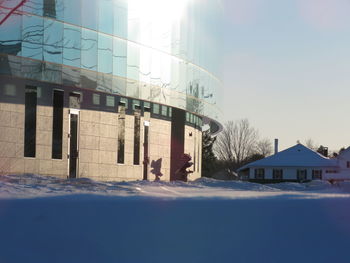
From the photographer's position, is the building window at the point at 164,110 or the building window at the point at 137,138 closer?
the building window at the point at 137,138

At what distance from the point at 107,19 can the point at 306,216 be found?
2336 centimetres

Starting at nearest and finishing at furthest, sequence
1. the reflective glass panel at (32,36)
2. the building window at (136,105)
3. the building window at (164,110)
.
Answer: the reflective glass panel at (32,36)
the building window at (136,105)
the building window at (164,110)

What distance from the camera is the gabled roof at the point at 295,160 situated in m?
70.9

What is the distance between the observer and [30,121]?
2575 cm

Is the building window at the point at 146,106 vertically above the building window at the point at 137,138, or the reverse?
the building window at the point at 146,106

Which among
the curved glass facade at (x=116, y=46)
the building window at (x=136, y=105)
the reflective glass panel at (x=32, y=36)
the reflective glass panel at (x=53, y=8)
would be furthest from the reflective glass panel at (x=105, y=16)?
the building window at (x=136, y=105)

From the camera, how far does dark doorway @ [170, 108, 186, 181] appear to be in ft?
117

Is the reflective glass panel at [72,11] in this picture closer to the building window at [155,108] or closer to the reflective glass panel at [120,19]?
the reflective glass panel at [120,19]

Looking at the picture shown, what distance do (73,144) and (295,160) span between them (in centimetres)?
4962

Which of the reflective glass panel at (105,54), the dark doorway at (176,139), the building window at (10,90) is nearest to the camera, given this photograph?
the building window at (10,90)

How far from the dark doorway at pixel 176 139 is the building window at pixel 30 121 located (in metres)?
11.5

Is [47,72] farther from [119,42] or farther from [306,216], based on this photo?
[306,216]

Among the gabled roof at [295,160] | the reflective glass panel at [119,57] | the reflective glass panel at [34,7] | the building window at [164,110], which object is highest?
the reflective glass panel at [34,7]

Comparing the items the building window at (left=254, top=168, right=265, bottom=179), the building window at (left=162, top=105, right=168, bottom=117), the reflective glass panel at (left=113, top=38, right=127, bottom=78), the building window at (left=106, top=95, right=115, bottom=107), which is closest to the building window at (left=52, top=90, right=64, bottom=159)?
the building window at (left=106, top=95, right=115, bottom=107)
